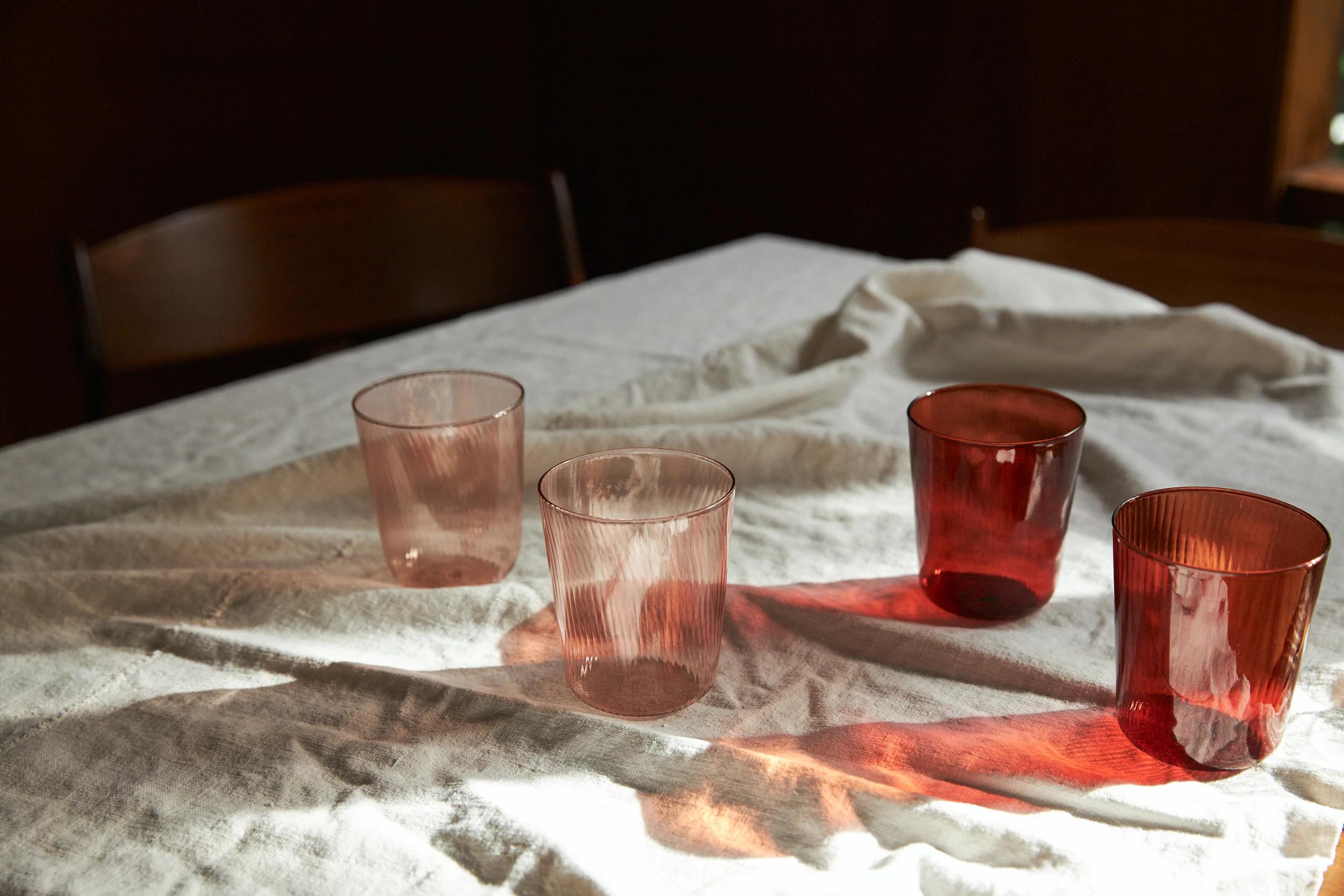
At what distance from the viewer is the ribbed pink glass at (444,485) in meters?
0.56


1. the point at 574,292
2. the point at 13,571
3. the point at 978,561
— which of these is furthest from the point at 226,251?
the point at 978,561

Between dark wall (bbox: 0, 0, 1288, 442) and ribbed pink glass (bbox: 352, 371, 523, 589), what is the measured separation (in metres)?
1.69

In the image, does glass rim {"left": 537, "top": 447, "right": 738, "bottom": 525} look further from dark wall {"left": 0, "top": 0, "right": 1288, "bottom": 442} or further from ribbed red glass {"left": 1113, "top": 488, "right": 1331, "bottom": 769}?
dark wall {"left": 0, "top": 0, "right": 1288, "bottom": 442}

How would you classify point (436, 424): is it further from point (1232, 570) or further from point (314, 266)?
point (314, 266)

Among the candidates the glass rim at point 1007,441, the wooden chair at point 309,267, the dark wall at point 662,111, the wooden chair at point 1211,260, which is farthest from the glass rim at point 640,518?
the dark wall at point 662,111

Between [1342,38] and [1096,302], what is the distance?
133cm

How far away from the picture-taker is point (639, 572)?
448mm

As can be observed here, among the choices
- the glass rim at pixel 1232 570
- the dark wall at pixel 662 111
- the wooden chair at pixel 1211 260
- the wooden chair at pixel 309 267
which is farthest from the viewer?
the dark wall at pixel 662 111

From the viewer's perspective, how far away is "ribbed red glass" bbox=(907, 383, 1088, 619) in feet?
1.68

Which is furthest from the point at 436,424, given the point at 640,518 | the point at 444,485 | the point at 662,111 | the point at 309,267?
the point at 662,111

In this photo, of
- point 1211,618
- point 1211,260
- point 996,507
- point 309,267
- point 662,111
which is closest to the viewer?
point 1211,618

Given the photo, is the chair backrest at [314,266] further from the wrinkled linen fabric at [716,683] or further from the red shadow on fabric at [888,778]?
the red shadow on fabric at [888,778]

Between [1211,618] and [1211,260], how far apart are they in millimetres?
837

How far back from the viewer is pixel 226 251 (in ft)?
4.24
